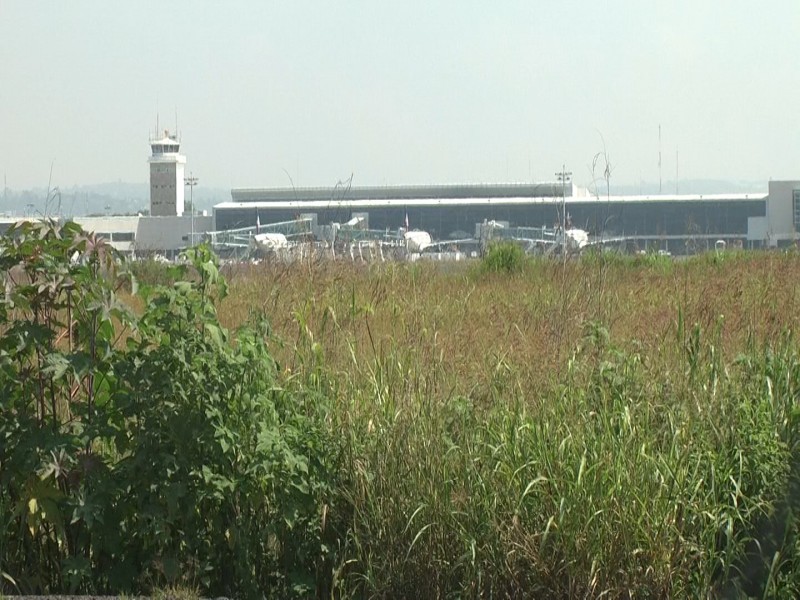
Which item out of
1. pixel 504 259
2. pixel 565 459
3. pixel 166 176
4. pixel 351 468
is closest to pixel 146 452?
pixel 351 468

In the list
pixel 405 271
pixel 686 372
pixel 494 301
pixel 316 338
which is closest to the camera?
pixel 686 372

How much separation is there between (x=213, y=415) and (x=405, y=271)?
18.8ft

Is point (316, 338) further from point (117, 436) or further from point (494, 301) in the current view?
point (494, 301)

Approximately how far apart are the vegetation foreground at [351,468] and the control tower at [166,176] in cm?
6554

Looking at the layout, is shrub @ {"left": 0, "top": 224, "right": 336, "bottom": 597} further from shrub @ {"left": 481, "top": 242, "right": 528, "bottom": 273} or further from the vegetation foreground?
shrub @ {"left": 481, "top": 242, "right": 528, "bottom": 273}

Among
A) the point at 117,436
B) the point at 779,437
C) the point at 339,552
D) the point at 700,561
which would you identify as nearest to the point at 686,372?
the point at 779,437

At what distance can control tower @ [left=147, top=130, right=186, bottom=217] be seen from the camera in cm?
7441

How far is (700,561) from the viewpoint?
4.22m

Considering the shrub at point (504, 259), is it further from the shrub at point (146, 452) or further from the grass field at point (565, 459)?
the shrub at point (146, 452)

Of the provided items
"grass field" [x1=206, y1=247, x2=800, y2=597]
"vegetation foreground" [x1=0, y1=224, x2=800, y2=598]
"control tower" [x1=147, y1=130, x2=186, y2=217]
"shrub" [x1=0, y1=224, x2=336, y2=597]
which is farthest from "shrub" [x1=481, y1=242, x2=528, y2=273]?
"control tower" [x1=147, y1=130, x2=186, y2=217]

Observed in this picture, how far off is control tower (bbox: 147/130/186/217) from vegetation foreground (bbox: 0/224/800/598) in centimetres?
6554

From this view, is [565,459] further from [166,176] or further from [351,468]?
[166,176]

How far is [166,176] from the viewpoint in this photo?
85312mm

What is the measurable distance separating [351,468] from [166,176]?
8321cm
